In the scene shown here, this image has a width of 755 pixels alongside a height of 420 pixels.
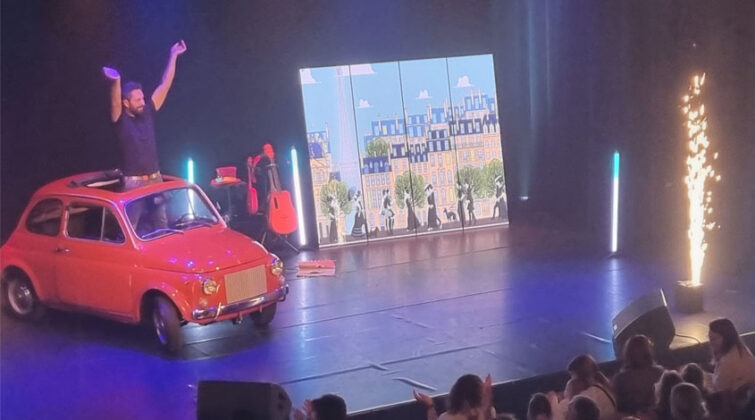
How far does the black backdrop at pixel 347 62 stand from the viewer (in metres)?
8.65

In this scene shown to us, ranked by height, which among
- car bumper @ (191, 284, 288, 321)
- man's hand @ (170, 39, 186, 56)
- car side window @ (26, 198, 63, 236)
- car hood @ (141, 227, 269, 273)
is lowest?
car bumper @ (191, 284, 288, 321)

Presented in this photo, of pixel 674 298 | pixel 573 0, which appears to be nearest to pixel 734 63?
pixel 573 0

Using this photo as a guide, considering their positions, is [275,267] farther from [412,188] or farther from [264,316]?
[412,188]

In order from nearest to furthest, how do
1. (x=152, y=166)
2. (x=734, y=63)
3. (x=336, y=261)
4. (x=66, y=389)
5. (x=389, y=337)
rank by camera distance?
(x=66, y=389)
(x=389, y=337)
(x=152, y=166)
(x=734, y=63)
(x=336, y=261)

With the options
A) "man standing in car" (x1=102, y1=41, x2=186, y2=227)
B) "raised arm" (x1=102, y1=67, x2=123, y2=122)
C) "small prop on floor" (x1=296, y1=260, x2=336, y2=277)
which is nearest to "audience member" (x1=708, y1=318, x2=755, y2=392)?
"small prop on floor" (x1=296, y1=260, x2=336, y2=277)

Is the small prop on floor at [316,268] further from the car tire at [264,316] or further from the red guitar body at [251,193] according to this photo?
the car tire at [264,316]

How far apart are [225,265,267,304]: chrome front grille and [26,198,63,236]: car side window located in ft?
5.59

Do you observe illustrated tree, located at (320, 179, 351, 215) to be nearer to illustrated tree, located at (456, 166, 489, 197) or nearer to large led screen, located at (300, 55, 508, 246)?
large led screen, located at (300, 55, 508, 246)

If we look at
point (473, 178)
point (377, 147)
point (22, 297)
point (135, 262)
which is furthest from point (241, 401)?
point (473, 178)

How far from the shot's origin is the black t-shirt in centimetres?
775

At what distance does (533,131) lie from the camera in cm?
1112

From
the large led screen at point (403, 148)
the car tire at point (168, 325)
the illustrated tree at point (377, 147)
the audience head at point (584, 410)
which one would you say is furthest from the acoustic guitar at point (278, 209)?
the audience head at point (584, 410)

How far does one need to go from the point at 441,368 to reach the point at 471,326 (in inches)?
36.3

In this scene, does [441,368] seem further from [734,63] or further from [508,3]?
[508,3]
